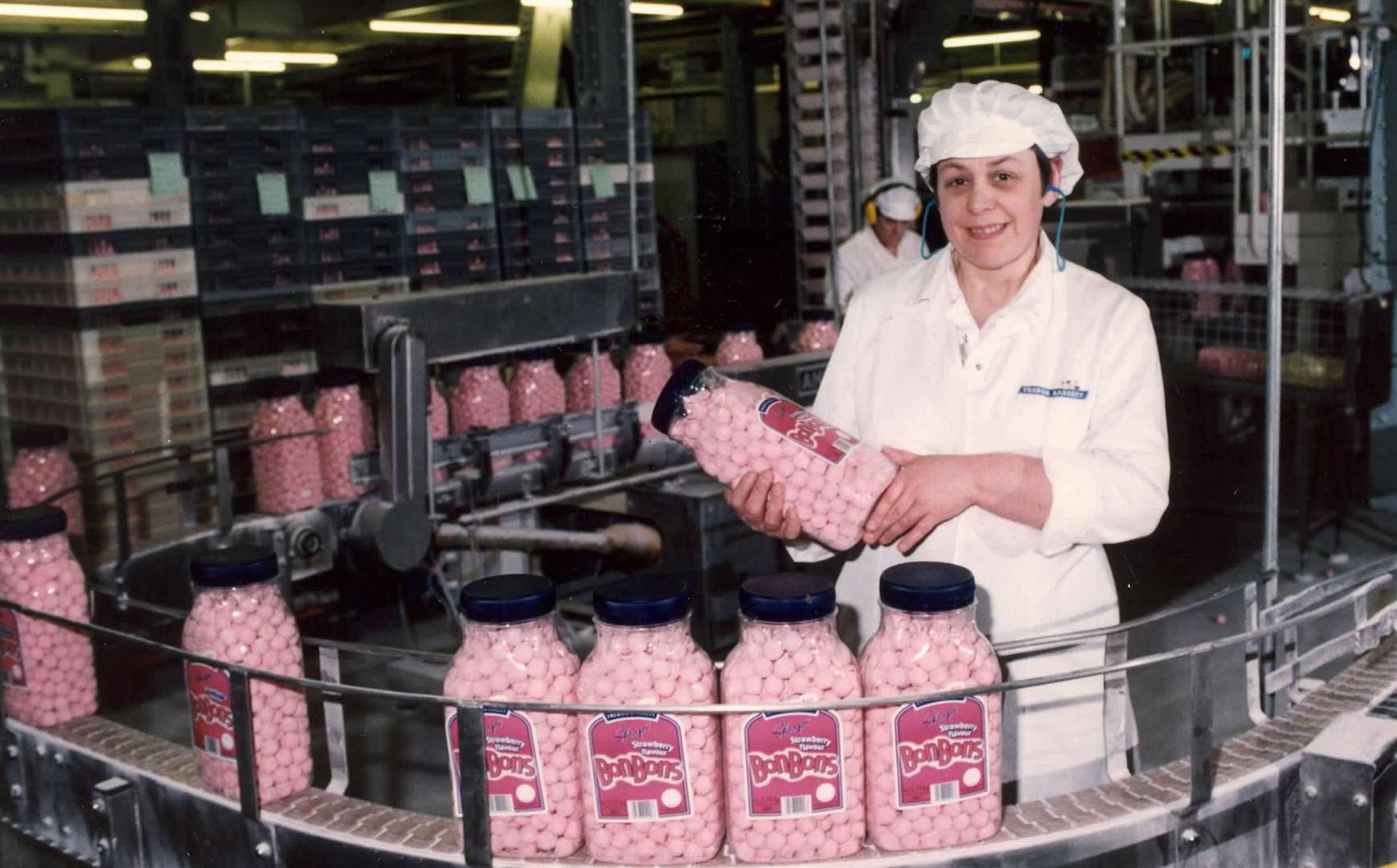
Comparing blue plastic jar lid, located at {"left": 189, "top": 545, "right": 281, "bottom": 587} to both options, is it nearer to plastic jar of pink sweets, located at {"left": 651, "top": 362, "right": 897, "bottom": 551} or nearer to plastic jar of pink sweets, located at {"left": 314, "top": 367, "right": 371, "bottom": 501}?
plastic jar of pink sweets, located at {"left": 651, "top": 362, "right": 897, "bottom": 551}

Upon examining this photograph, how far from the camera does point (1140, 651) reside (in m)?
4.27

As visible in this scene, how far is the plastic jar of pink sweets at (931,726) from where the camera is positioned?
1157 mm

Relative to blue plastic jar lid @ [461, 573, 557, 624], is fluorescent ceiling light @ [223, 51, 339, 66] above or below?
above

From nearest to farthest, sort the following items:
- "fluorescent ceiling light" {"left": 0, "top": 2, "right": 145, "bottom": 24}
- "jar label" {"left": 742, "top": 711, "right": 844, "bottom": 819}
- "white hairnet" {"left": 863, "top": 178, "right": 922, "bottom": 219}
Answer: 1. "jar label" {"left": 742, "top": 711, "right": 844, "bottom": 819}
2. "white hairnet" {"left": 863, "top": 178, "right": 922, "bottom": 219}
3. "fluorescent ceiling light" {"left": 0, "top": 2, "right": 145, "bottom": 24}

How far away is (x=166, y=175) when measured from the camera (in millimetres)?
3723

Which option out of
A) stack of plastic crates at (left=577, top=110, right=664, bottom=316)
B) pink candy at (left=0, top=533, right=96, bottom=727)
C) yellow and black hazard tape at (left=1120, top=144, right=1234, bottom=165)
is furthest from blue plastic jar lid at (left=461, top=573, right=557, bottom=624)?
yellow and black hazard tape at (left=1120, top=144, right=1234, bottom=165)

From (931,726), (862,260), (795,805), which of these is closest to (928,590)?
(931,726)

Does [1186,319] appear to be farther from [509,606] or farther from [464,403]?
[509,606]

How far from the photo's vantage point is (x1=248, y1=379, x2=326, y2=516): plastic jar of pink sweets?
3326 millimetres

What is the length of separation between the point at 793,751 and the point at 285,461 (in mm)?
2442

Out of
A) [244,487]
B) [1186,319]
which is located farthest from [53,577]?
[1186,319]

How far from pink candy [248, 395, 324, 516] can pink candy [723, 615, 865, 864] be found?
236 centimetres

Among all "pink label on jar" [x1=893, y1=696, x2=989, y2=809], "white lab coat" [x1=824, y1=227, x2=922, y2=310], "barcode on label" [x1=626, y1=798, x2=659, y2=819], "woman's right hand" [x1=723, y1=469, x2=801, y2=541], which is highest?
"white lab coat" [x1=824, y1=227, x2=922, y2=310]

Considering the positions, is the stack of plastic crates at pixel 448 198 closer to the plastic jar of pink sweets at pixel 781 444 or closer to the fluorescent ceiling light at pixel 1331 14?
the plastic jar of pink sweets at pixel 781 444
